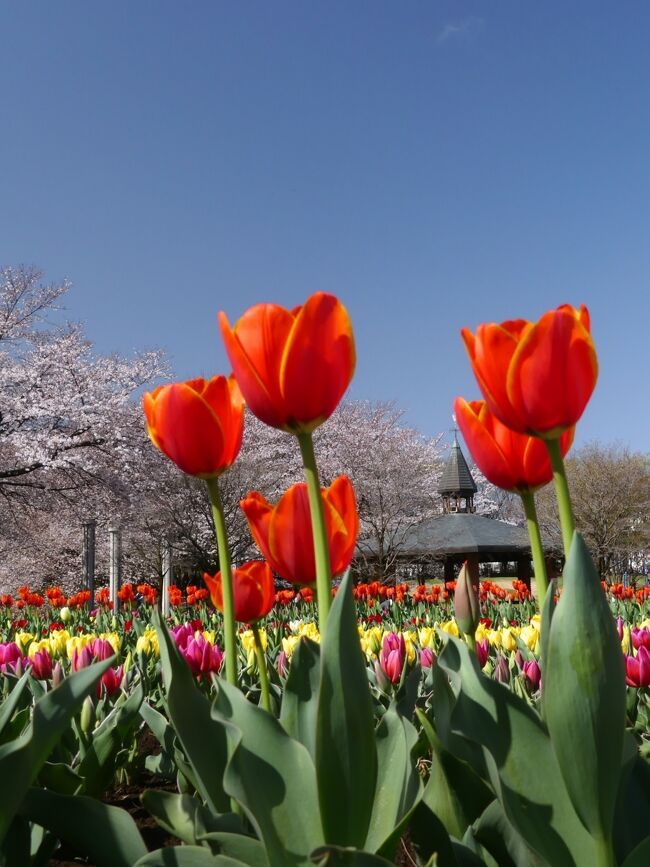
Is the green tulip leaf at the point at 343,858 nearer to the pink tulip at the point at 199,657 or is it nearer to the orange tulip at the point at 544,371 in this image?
the orange tulip at the point at 544,371

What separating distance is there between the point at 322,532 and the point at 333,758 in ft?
0.85

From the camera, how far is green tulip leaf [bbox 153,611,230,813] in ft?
3.16

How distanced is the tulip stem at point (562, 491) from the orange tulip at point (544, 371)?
0.8 inches

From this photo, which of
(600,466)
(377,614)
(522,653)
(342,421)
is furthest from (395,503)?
(522,653)

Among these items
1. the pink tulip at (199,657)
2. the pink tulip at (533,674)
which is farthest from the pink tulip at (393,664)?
the pink tulip at (199,657)

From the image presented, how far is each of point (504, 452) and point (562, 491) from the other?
0.85ft

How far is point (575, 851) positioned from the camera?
0.87 meters

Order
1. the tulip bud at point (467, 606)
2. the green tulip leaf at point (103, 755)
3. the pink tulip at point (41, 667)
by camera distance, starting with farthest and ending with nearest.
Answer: the pink tulip at point (41, 667) → the green tulip leaf at point (103, 755) → the tulip bud at point (467, 606)

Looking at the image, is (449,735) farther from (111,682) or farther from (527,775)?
A: (111,682)

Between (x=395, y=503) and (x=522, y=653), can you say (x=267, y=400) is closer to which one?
(x=522, y=653)

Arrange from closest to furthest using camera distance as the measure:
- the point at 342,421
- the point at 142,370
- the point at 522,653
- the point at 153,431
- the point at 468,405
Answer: the point at 468,405, the point at 153,431, the point at 522,653, the point at 142,370, the point at 342,421

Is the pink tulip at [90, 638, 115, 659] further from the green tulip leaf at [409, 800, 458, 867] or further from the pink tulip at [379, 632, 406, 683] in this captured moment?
the green tulip leaf at [409, 800, 458, 867]

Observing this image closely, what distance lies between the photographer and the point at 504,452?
1.14m

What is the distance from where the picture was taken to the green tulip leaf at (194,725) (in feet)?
3.16
